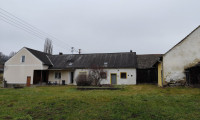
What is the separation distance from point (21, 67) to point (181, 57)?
2310 centimetres

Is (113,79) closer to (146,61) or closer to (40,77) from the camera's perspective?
(146,61)

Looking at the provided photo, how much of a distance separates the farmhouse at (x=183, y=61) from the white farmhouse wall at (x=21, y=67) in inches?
715

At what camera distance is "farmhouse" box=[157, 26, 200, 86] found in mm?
14266

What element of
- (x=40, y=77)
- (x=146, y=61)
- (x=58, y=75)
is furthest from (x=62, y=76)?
(x=146, y=61)

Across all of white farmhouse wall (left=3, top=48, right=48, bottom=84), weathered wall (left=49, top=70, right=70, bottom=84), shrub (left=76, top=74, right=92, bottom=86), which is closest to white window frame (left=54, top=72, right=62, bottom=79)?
weathered wall (left=49, top=70, right=70, bottom=84)

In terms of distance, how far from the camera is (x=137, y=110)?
238 inches

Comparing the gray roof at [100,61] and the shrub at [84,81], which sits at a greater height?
the gray roof at [100,61]

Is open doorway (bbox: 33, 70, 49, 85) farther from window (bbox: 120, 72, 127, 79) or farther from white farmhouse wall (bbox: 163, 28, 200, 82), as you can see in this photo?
white farmhouse wall (bbox: 163, 28, 200, 82)

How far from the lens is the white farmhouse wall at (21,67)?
77.5ft

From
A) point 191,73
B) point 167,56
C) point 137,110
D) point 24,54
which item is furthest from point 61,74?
point 137,110

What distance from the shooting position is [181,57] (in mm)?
14703

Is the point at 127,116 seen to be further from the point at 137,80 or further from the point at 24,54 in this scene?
the point at 24,54

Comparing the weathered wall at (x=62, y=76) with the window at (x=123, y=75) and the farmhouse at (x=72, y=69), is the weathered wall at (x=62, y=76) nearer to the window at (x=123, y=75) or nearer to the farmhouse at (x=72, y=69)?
the farmhouse at (x=72, y=69)

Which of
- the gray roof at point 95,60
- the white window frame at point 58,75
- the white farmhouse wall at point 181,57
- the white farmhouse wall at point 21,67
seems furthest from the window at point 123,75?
the white farmhouse wall at point 21,67
